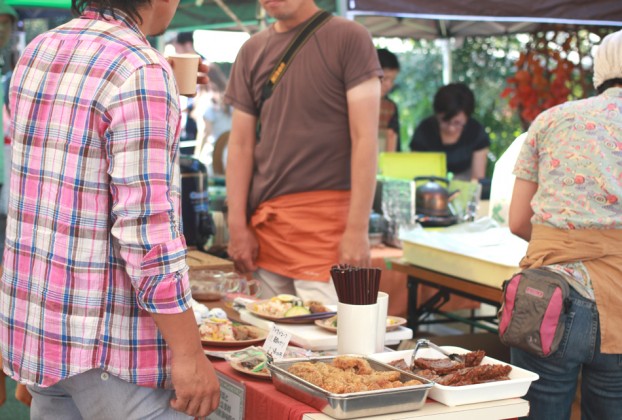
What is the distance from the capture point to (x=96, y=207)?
1427mm

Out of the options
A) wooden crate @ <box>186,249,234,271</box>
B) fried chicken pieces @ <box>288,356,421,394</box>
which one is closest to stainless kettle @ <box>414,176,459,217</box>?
wooden crate @ <box>186,249,234,271</box>

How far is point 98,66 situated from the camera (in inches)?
55.7

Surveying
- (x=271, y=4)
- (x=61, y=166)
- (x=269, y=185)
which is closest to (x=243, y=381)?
(x=61, y=166)

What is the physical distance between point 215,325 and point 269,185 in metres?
0.80

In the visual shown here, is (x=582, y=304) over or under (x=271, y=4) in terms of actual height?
under

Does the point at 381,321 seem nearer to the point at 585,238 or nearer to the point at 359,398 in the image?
the point at 359,398

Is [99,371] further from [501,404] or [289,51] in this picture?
[289,51]

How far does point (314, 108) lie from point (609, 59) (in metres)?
0.92

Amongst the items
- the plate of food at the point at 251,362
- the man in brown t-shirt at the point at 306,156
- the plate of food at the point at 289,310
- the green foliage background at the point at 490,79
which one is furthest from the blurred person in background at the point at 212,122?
the plate of food at the point at 251,362

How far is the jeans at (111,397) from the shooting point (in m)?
1.46

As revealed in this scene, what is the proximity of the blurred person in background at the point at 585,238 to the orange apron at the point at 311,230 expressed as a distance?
0.73 m

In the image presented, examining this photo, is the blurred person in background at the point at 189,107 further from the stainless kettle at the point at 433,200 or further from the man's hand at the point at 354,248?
the man's hand at the point at 354,248

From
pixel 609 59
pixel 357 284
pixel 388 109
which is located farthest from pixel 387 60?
pixel 357 284

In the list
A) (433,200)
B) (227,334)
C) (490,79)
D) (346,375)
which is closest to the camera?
(346,375)
